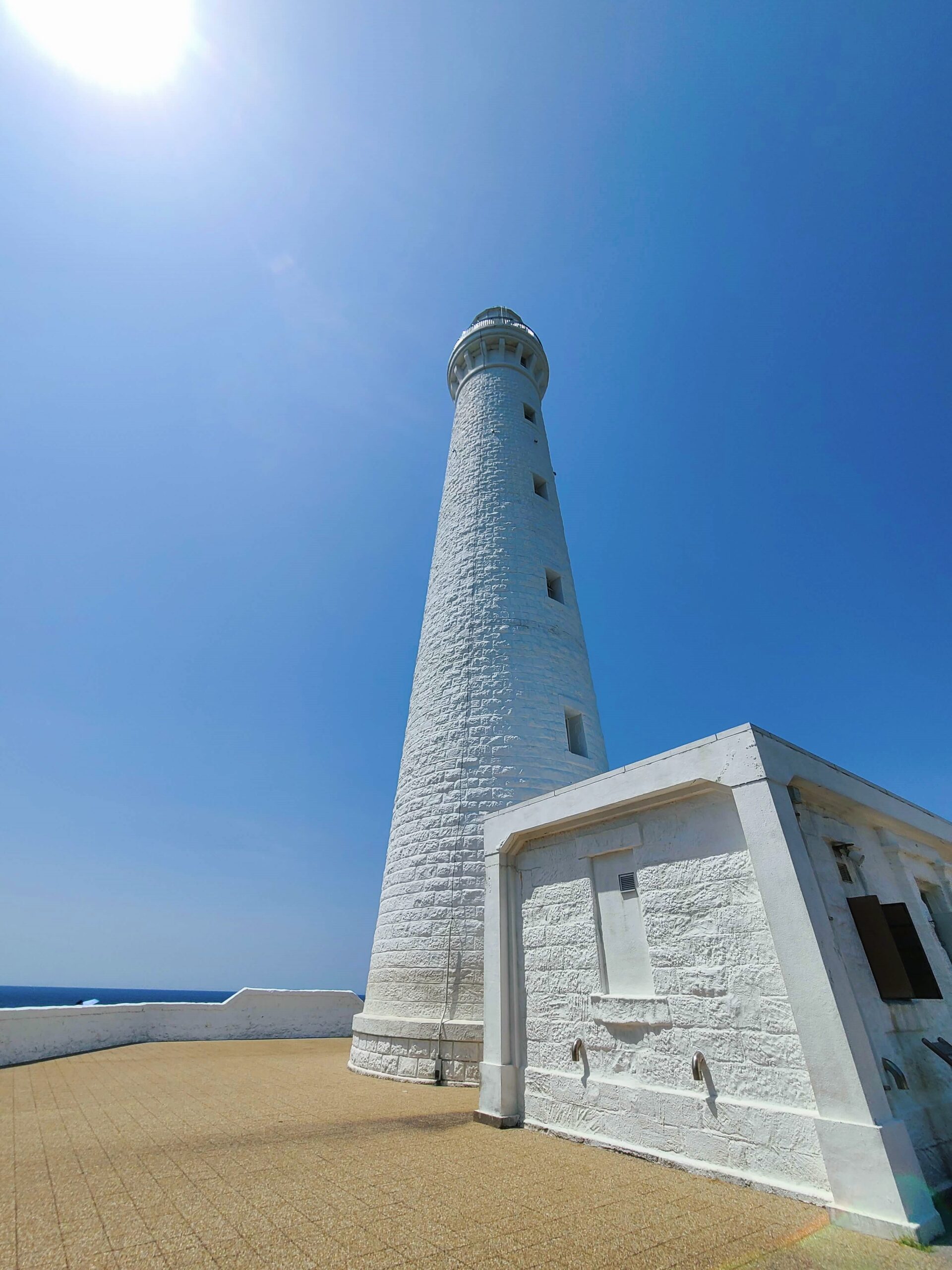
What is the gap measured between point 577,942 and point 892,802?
408cm

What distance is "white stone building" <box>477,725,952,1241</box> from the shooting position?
438 centimetres

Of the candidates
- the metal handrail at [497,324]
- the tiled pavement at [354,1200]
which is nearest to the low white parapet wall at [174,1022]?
the tiled pavement at [354,1200]

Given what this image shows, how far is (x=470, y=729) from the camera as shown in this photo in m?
11.5

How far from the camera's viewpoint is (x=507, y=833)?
25.5ft

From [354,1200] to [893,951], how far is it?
15.8ft

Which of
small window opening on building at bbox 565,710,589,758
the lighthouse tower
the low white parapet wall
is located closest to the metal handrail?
the lighthouse tower

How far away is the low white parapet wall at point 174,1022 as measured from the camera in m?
11.8

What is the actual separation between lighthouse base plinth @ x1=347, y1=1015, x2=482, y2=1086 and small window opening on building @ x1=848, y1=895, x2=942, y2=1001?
237 inches

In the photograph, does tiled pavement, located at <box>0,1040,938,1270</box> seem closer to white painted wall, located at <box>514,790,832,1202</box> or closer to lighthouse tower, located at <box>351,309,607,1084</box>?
white painted wall, located at <box>514,790,832,1202</box>

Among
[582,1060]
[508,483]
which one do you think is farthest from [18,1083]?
[508,483]

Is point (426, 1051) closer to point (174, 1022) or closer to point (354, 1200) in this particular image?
point (354, 1200)

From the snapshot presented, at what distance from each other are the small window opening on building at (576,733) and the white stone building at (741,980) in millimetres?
4811

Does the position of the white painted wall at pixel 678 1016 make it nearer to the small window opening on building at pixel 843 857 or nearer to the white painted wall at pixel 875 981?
the white painted wall at pixel 875 981

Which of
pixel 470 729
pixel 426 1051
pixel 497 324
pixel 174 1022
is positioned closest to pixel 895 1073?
pixel 426 1051
